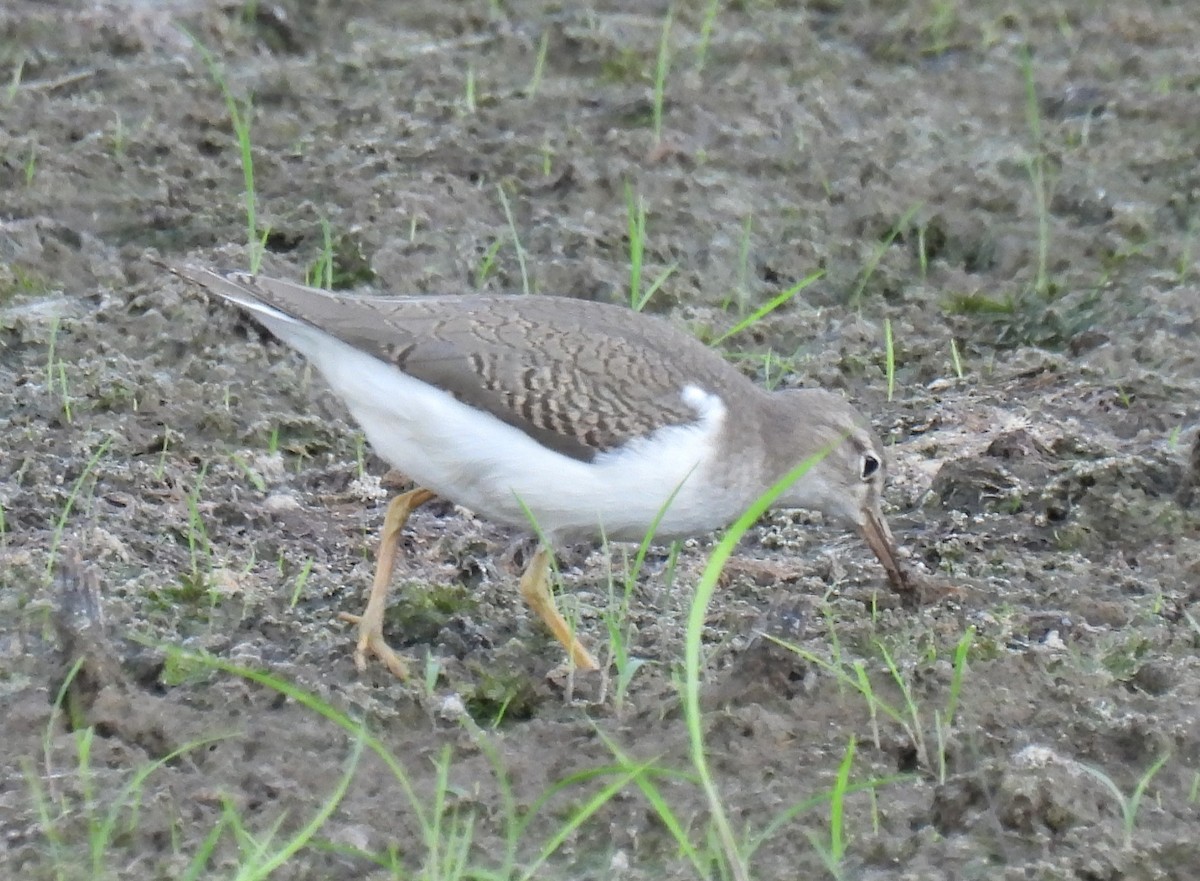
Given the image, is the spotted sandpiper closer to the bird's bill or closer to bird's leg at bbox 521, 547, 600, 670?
bird's leg at bbox 521, 547, 600, 670

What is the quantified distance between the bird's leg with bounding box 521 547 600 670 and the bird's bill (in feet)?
3.38

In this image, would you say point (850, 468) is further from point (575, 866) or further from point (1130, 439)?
point (575, 866)

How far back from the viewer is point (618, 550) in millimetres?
6570

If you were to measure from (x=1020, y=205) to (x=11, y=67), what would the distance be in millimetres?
4863

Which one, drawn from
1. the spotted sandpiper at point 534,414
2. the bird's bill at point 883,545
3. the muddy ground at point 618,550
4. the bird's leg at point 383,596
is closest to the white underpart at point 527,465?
the spotted sandpiper at point 534,414

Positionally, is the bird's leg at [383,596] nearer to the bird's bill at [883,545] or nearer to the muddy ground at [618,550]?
the muddy ground at [618,550]

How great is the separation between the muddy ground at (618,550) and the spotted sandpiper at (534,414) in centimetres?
36

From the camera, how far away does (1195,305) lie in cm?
802

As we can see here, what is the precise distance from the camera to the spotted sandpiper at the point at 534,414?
5.61 metres

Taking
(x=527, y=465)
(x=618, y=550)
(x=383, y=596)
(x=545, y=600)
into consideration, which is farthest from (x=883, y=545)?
(x=383, y=596)

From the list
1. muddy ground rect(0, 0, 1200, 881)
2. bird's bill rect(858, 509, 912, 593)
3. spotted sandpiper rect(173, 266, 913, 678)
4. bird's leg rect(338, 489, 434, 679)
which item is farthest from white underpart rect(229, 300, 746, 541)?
bird's bill rect(858, 509, 912, 593)

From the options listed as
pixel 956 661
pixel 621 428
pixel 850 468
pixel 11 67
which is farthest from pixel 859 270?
pixel 11 67

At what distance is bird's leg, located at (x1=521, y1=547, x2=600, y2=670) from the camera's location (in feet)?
18.3

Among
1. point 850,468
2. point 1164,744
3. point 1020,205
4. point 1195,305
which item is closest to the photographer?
point 1164,744
